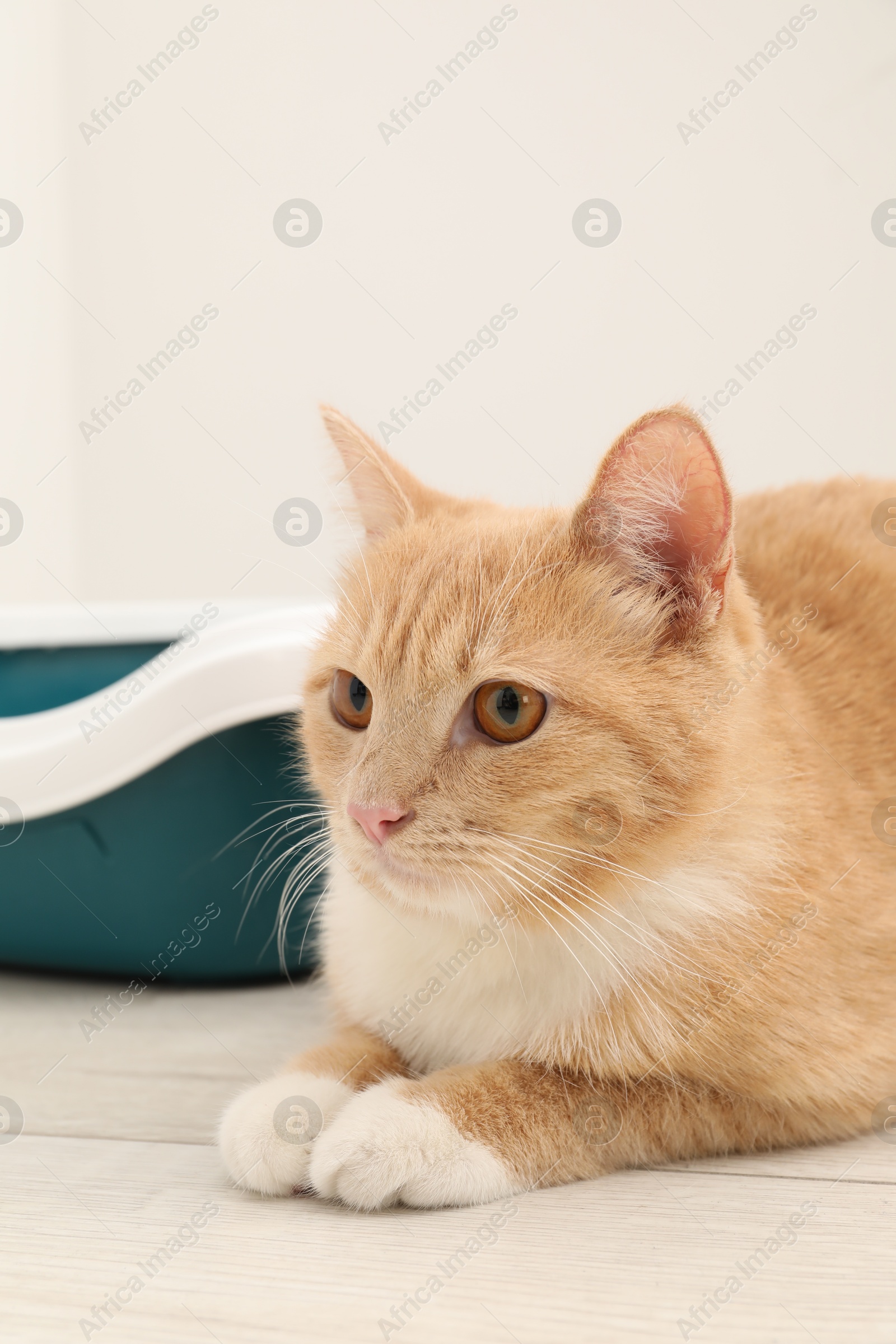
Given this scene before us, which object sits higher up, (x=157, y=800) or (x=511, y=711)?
(x=511, y=711)

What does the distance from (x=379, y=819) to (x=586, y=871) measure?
0.22 meters

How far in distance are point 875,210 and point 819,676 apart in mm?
2360

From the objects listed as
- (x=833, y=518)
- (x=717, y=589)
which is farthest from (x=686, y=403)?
(x=833, y=518)

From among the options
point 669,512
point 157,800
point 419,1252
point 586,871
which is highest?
point 669,512

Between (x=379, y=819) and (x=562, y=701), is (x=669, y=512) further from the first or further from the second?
(x=379, y=819)

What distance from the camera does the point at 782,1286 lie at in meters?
0.92

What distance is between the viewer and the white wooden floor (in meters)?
0.86

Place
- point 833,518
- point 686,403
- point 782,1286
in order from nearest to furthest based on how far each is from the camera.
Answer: point 782,1286 < point 686,403 < point 833,518

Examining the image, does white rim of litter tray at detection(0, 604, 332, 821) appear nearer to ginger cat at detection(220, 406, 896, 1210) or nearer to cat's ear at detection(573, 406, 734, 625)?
ginger cat at detection(220, 406, 896, 1210)

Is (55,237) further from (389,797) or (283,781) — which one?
(389,797)

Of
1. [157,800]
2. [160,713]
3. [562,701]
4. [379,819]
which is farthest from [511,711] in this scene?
[157,800]

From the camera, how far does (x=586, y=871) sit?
43.7 inches

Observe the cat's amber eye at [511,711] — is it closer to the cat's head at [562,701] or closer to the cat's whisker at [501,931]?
the cat's head at [562,701]

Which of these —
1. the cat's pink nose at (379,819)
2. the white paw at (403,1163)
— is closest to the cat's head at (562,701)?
the cat's pink nose at (379,819)
